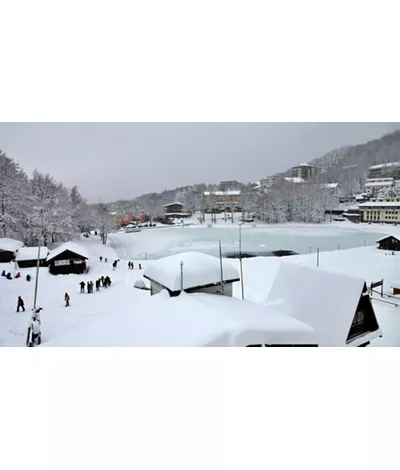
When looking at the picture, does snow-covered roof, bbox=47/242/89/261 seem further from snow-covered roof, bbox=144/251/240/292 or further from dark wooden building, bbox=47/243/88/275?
snow-covered roof, bbox=144/251/240/292

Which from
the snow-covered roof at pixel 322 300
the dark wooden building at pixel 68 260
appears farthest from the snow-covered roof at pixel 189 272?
the dark wooden building at pixel 68 260

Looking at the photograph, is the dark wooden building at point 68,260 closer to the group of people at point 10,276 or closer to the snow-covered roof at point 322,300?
the group of people at point 10,276

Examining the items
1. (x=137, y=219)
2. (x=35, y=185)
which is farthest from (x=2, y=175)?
(x=137, y=219)

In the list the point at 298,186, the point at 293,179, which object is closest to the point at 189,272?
the point at 293,179

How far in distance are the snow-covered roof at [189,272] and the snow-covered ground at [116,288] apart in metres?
0.29

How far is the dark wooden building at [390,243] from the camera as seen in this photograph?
3.39 meters

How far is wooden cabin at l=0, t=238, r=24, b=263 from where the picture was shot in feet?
8.73

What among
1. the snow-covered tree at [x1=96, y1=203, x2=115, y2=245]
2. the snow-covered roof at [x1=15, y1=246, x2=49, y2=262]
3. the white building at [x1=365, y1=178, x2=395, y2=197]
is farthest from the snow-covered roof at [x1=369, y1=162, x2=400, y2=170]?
the snow-covered roof at [x1=15, y1=246, x2=49, y2=262]

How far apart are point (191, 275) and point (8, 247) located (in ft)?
6.99

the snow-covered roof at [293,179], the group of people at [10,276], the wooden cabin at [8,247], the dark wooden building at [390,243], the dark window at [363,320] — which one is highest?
the snow-covered roof at [293,179]

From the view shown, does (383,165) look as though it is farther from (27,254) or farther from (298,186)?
(27,254)

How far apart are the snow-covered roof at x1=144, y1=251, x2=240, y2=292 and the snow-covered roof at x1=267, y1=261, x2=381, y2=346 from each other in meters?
0.61

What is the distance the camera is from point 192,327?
1770 mm

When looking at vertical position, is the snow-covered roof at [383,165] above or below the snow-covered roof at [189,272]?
above
